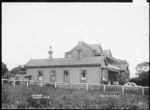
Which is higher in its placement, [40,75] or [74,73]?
[74,73]

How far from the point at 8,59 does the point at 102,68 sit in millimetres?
11238

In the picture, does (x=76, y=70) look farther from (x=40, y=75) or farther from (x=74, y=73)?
(x=40, y=75)

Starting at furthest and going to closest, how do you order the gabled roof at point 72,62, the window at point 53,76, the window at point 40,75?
1. the window at point 53,76
2. the window at point 40,75
3. the gabled roof at point 72,62

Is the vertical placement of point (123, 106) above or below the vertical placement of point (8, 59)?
below

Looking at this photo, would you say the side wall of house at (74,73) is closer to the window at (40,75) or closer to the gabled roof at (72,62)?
the window at (40,75)

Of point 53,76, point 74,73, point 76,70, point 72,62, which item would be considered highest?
point 72,62

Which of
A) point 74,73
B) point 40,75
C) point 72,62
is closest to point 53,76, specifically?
point 40,75

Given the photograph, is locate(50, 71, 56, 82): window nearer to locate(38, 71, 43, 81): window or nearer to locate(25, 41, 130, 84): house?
locate(25, 41, 130, 84): house

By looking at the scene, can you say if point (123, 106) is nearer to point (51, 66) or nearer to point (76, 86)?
point (76, 86)

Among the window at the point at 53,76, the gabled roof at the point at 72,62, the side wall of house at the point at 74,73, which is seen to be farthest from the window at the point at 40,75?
the gabled roof at the point at 72,62

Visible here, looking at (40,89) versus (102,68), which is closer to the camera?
(40,89)

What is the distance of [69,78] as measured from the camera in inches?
818

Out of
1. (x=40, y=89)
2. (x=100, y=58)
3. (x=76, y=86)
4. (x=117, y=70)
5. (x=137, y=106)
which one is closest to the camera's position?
(x=137, y=106)

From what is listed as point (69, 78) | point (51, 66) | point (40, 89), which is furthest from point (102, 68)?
point (40, 89)
